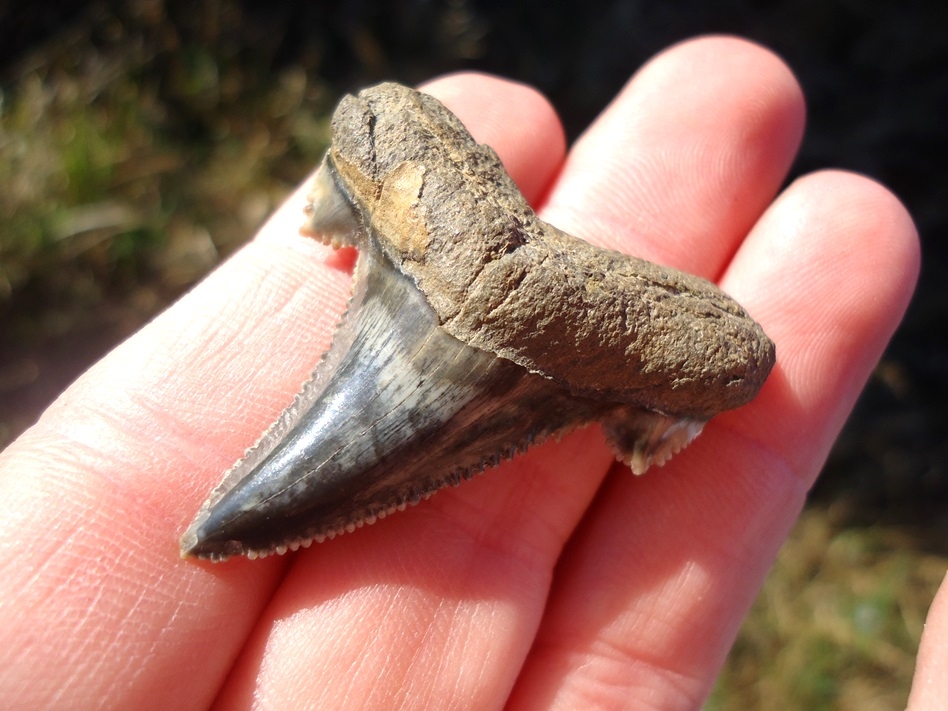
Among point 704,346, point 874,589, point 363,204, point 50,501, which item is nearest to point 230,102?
point 363,204

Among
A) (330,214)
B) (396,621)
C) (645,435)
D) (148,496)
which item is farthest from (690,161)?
(148,496)

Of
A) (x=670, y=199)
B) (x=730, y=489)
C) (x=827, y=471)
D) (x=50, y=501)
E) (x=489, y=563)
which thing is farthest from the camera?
(x=827, y=471)

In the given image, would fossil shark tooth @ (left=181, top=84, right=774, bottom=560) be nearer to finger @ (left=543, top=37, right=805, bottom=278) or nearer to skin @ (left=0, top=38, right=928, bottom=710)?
skin @ (left=0, top=38, right=928, bottom=710)

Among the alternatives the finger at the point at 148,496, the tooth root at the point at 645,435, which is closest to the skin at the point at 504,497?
the finger at the point at 148,496

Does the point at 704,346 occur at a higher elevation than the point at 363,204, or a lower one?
lower

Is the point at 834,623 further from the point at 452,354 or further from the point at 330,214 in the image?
the point at 330,214

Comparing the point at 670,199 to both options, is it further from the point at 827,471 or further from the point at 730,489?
the point at 827,471
